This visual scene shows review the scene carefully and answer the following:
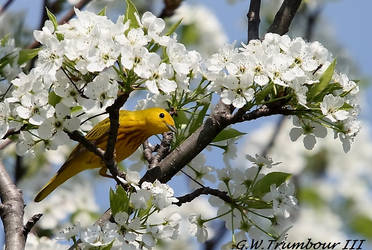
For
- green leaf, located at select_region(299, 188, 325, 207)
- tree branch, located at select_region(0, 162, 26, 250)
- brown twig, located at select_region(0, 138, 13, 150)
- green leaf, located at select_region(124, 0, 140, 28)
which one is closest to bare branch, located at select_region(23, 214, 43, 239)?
tree branch, located at select_region(0, 162, 26, 250)

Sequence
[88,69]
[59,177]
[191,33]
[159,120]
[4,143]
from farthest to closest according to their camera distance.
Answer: [191,33]
[59,177]
[4,143]
[159,120]
[88,69]

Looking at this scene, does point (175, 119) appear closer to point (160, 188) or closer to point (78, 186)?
point (160, 188)

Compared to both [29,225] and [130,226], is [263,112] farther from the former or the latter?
[29,225]

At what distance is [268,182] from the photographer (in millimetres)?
4238

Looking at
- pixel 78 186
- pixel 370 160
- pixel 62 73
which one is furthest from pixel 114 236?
pixel 370 160

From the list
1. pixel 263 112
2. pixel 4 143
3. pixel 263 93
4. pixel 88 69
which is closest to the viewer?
pixel 88 69

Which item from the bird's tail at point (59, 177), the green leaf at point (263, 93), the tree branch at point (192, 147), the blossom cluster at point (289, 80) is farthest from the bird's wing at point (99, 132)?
the green leaf at point (263, 93)

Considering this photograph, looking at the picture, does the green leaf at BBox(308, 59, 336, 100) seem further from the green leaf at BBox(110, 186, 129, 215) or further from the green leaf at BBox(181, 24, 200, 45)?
the green leaf at BBox(181, 24, 200, 45)

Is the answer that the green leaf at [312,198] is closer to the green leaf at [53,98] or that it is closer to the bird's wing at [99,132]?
the bird's wing at [99,132]

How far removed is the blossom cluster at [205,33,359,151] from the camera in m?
3.54

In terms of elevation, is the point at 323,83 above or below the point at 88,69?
above

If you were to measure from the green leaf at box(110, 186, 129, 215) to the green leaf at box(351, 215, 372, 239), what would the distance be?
621cm

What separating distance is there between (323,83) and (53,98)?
1333mm

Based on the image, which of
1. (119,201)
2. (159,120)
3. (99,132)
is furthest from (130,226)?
(99,132)
